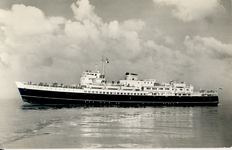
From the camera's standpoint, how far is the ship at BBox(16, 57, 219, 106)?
16844mm

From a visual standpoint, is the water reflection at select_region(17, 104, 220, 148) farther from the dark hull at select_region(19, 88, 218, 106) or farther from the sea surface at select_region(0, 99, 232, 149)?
the dark hull at select_region(19, 88, 218, 106)

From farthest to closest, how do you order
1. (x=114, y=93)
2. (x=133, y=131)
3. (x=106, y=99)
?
(x=114, y=93)
(x=106, y=99)
(x=133, y=131)

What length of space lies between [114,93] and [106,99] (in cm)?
83

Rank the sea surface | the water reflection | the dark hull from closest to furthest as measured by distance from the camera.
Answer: the sea surface < the water reflection < the dark hull

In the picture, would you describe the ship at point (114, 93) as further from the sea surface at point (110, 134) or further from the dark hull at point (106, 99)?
the sea surface at point (110, 134)

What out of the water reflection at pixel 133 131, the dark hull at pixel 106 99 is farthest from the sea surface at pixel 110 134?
the dark hull at pixel 106 99

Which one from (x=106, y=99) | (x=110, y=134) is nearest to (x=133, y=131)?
(x=110, y=134)

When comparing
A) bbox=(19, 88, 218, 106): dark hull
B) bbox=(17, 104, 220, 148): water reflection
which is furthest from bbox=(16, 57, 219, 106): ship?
bbox=(17, 104, 220, 148): water reflection

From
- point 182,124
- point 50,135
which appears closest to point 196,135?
point 182,124

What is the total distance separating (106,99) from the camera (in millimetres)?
18172

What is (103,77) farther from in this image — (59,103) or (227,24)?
(227,24)

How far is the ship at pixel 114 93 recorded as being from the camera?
55.3 feet

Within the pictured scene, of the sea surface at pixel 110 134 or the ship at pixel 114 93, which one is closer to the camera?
the sea surface at pixel 110 134

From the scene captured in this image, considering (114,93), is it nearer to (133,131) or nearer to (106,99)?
(106,99)
